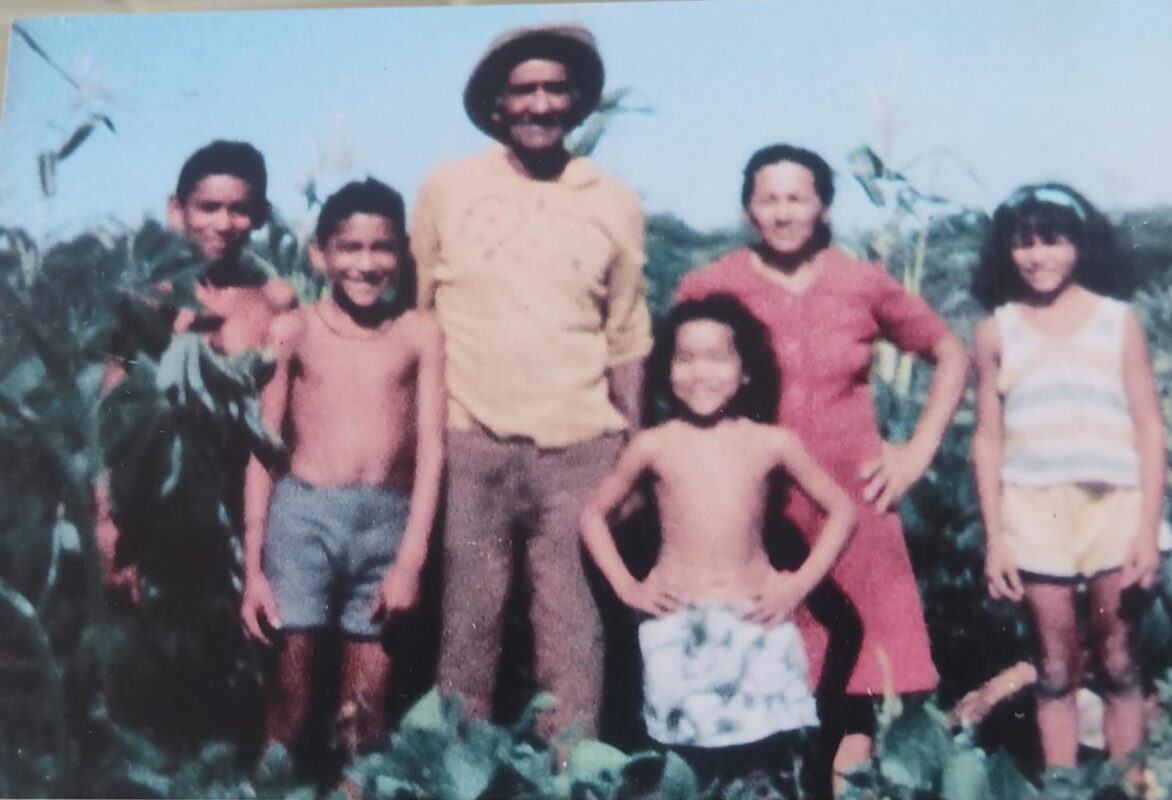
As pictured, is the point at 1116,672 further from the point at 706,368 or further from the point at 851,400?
the point at 706,368

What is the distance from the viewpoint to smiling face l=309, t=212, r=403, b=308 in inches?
75.8

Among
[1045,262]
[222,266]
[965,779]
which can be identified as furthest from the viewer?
[222,266]

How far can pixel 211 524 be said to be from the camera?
194 centimetres

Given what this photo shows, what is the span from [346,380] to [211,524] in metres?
0.28

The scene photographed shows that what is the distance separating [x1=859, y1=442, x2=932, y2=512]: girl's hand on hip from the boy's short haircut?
72cm

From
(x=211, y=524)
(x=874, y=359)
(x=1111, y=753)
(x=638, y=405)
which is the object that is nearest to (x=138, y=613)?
(x=211, y=524)

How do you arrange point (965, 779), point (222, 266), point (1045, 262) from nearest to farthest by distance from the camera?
point (965, 779), point (1045, 262), point (222, 266)

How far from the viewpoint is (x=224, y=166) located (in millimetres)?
2029

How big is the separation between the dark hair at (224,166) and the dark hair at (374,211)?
114 millimetres

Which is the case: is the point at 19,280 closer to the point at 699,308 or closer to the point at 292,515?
the point at 292,515

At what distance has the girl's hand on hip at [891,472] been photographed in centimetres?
185

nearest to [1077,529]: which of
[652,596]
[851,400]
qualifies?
[851,400]

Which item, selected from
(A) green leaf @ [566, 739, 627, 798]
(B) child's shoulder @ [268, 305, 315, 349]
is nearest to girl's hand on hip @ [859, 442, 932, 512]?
(A) green leaf @ [566, 739, 627, 798]

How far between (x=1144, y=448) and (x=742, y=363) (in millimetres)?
533
